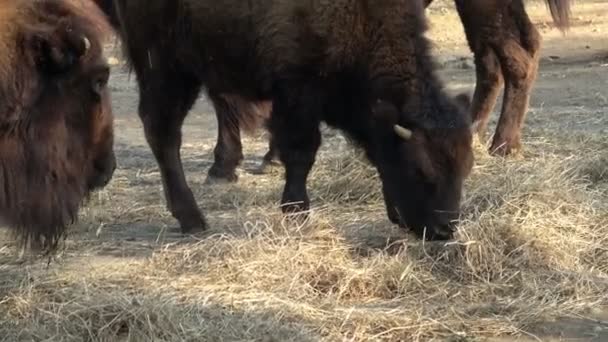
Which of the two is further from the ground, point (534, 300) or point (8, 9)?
point (8, 9)

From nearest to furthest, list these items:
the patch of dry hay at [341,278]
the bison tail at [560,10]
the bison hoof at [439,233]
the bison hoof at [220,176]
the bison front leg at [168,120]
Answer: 1. the patch of dry hay at [341,278]
2. the bison hoof at [439,233]
3. the bison front leg at [168,120]
4. the bison hoof at [220,176]
5. the bison tail at [560,10]

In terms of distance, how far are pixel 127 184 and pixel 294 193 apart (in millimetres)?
2089

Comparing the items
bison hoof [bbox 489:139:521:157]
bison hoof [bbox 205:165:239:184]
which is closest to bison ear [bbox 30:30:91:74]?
bison hoof [bbox 205:165:239:184]

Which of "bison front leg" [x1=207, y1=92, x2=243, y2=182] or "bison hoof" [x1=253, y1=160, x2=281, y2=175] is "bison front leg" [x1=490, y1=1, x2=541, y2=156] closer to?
"bison hoof" [x1=253, y1=160, x2=281, y2=175]

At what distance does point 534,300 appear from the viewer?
541cm

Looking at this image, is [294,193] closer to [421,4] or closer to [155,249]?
[155,249]

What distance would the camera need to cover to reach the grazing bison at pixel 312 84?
6219 millimetres

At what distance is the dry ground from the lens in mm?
4949

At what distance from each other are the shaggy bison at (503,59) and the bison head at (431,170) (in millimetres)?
2466

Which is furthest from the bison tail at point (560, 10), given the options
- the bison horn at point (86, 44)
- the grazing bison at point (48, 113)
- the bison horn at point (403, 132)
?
the bison horn at point (86, 44)

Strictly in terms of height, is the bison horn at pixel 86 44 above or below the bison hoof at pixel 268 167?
above

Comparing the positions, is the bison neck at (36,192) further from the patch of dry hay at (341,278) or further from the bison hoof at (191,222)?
the bison hoof at (191,222)

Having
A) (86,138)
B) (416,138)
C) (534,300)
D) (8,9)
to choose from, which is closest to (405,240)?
(416,138)

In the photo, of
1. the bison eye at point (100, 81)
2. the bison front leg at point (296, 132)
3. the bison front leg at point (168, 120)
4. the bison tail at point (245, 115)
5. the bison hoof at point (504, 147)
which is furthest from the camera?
the bison hoof at point (504, 147)
